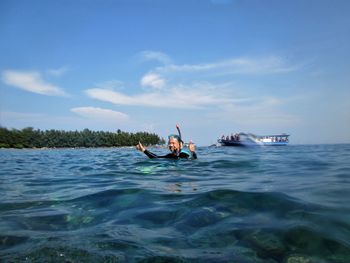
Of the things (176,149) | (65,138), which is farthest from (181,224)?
(65,138)

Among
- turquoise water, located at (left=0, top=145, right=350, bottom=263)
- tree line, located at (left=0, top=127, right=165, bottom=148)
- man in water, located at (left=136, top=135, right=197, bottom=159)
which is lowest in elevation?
turquoise water, located at (left=0, top=145, right=350, bottom=263)

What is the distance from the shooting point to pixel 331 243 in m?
3.26

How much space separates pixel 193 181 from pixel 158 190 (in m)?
1.50

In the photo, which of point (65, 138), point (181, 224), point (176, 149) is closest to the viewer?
point (181, 224)

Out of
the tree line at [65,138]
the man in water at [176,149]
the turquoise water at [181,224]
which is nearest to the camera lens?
the turquoise water at [181,224]

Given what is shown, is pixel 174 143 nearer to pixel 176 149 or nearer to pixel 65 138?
pixel 176 149

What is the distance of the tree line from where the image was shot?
11831 centimetres

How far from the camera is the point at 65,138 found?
145m

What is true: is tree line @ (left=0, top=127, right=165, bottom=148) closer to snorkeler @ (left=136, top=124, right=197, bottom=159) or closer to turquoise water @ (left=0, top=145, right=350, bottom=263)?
snorkeler @ (left=136, top=124, right=197, bottom=159)

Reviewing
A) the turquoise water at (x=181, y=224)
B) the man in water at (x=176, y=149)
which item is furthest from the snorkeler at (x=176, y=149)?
the turquoise water at (x=181, y=224)

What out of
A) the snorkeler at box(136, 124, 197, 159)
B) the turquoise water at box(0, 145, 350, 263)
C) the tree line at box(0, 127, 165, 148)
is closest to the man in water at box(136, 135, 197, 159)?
the snorkeler at box(136, 124, 197, 159)

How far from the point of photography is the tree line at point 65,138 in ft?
388

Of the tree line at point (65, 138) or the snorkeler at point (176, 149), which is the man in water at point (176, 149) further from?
the tree line at point (65, 138)

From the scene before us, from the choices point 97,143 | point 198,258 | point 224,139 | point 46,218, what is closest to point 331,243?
point 198,258
